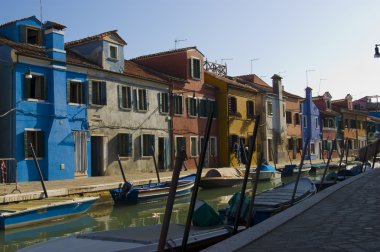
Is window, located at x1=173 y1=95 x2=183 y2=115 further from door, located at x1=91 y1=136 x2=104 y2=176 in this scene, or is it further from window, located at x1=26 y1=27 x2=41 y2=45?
window, located at x1=26 y1=27 x2=41 y2=45

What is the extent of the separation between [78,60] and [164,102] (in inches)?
Result: 243

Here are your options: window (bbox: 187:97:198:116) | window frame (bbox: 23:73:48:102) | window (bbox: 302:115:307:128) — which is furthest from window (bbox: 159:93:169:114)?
window (bbox: 302:115:307:128)

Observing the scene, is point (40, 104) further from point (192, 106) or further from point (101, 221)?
point (192, 106)

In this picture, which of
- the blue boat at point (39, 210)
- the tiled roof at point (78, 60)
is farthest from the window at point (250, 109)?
the blue boat at point (39, 210)

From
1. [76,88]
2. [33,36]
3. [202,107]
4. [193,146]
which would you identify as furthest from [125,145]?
[202,107]

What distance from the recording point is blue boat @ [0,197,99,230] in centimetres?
1240

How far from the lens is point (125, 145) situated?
80.8ft

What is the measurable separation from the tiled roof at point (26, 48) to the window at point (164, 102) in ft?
26.0

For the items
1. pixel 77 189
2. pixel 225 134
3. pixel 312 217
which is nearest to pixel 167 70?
pixel 225 134

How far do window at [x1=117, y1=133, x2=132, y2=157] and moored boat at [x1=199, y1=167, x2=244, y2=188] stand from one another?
434 cm

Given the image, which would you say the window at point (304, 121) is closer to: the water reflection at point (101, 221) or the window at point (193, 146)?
the window at point (193, 146)

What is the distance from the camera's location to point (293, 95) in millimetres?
44312

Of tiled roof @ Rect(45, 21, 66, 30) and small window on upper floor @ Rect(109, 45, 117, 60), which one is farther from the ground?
tiled roof @ Rect(45, 21, 66, 30)

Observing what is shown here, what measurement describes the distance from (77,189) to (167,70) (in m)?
A: 15.4
